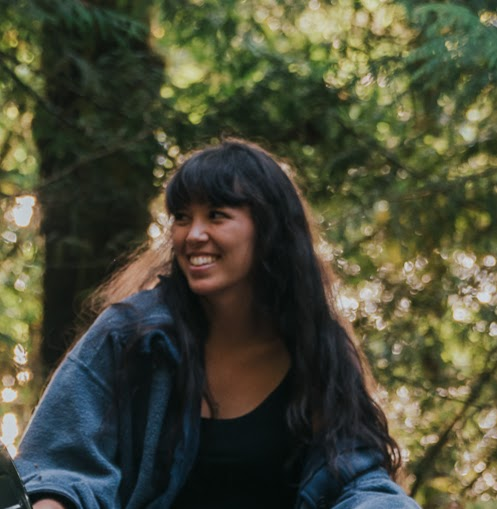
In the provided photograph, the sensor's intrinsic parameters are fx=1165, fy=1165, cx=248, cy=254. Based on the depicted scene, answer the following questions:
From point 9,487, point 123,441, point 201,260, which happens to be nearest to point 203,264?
point 201,260

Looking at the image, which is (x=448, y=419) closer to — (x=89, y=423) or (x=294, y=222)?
(x=294, y=222)

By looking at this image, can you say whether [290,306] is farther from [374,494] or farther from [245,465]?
[374,494]

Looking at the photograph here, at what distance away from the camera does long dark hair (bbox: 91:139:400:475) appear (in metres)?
2.99

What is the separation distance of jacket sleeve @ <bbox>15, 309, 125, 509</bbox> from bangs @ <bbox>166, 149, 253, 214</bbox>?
0.41 metres

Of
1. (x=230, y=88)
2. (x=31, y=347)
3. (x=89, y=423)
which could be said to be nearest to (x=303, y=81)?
(x=230, y=88)

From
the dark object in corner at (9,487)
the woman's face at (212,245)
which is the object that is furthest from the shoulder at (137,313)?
the dark object in corner at (9,487)

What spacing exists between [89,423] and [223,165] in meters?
0.76

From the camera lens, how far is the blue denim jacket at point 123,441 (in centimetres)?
276

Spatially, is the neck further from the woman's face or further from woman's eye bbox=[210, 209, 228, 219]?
woman's eye bbox=[210, 209, 228, 219]

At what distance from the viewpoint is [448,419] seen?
5.79 metres

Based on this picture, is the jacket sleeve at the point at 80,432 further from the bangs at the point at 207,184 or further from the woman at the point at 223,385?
the bangs at the point at 207,184

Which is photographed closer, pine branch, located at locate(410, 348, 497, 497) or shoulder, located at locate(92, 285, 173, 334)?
shoulder, located at locate(92, 285, 173, 334)

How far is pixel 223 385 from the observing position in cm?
304

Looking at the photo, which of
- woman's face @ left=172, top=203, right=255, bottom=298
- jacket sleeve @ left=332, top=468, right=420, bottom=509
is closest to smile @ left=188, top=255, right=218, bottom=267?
woman's face @ left=172, top=203, right=255, bottom=298
